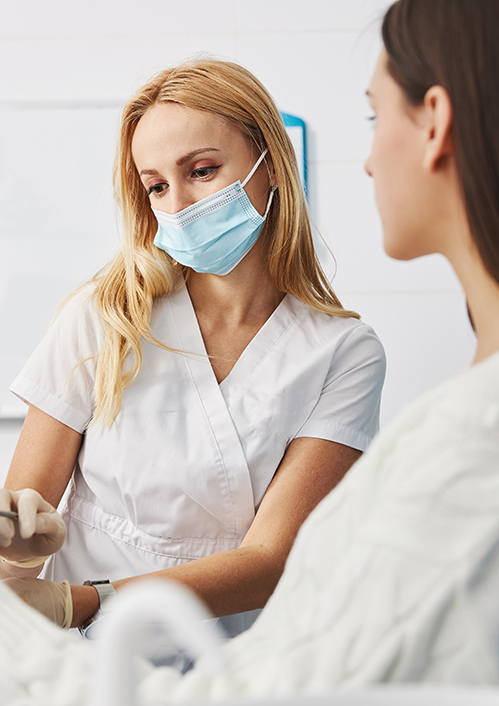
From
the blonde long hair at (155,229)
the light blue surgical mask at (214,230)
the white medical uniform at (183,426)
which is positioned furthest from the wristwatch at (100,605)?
the light blue surgical mask at (214,230)

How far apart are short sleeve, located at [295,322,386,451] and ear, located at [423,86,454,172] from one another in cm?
62

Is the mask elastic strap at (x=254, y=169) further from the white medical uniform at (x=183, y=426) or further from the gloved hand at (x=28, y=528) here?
the gloved hand at (x=28, y=528)

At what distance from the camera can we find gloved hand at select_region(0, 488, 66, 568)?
775mm

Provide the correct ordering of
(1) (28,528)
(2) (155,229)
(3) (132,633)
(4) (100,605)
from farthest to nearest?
1. (2) (155,229)
2. (4) (100,605)
3. (1) (28,528)
4. (3) (132,633)

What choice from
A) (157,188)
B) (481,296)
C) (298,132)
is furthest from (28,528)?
(298,132)

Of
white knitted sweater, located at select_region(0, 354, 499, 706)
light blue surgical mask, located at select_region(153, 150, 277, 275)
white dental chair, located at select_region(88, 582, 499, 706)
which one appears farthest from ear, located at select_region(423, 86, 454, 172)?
light blue surgical mask, located at select_region(153, 150, 277, 275)

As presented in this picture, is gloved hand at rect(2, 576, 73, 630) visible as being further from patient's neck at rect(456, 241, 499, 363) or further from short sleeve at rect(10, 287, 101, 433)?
patient's neck at rect(456, 241, 499, 363)

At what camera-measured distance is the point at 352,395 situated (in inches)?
48.2

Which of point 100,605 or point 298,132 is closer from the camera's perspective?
point 100,605

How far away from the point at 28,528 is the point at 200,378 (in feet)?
1.60

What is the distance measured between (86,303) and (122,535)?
1.43ft

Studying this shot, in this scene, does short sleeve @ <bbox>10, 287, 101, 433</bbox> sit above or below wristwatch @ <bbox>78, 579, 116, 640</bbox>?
above

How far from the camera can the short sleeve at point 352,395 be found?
3.88 feet

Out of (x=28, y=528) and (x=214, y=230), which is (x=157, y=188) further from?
(x=28, y=528)
